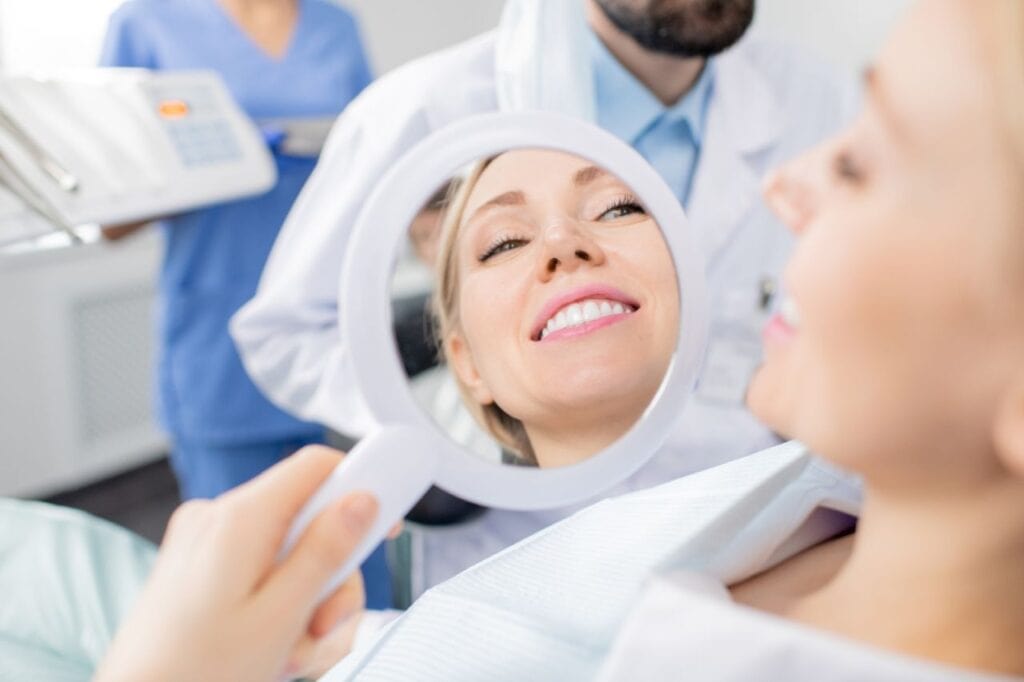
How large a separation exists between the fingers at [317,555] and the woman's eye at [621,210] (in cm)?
20

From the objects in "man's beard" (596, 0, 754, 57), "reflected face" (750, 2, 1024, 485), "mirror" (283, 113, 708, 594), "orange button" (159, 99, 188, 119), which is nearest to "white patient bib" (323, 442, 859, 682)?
"mirror" (283, 113, 708, 594)

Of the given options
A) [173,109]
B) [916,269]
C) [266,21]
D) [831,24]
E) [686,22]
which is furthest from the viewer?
[831,24]

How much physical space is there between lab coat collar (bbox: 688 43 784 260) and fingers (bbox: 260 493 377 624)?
0.52 metres

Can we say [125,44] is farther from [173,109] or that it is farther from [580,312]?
[580,312]

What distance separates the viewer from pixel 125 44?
4.49 ft

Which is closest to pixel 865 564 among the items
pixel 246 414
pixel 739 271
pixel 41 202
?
pixel 739 271

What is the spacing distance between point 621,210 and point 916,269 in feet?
0.66

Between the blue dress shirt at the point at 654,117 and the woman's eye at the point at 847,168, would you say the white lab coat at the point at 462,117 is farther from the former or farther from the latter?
the woman's eye at the point at 847,168

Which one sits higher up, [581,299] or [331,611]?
[581,299]

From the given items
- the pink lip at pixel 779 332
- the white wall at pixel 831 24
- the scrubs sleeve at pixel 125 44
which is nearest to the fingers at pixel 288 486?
the pink lip at pixel 779 332

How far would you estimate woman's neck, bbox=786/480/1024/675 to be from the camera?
45 centimetres

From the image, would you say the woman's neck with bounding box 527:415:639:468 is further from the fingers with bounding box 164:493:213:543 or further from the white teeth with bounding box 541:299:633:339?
the fingers with bounding box 164:493:213:543

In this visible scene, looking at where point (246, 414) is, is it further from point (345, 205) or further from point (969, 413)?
point (969, 413)

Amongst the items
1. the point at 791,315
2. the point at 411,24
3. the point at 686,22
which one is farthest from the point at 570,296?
the point at 411,24
